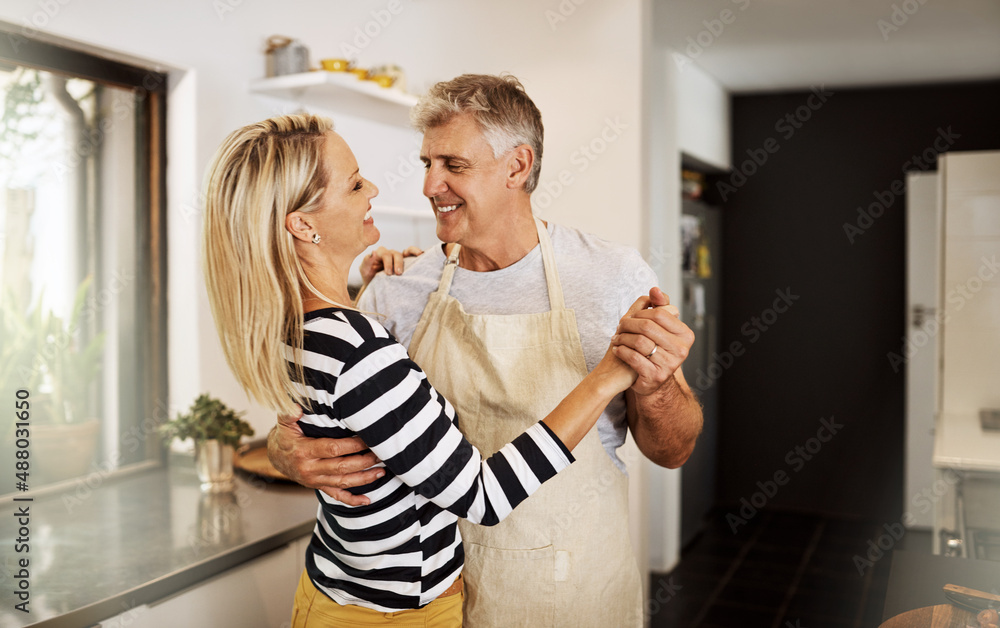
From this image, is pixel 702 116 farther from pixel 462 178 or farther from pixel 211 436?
pixel 462 178

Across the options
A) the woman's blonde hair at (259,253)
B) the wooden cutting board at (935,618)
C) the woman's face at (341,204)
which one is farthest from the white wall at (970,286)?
the woman's blonde hair at (259,253)

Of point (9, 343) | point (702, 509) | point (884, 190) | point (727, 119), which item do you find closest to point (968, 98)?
point (884, 190)

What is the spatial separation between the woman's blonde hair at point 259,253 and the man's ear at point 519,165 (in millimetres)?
374

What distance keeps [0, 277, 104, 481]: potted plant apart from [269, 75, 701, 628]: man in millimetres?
1094

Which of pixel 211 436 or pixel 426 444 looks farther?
pixel 211 436

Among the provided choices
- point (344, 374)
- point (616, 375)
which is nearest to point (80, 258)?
point (344, 374)

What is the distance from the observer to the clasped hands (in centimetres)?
109

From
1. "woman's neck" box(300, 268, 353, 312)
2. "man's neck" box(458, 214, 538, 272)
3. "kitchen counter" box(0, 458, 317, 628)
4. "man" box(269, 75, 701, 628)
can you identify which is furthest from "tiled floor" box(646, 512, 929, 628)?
"woman's neck" box(300, 268, 353, 312)

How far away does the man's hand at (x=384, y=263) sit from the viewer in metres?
1.51

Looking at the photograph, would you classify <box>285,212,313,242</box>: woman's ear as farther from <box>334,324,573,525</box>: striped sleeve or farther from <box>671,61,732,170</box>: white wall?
<box>671,61,732,170</box>: white wall

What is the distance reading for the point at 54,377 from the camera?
2.10m

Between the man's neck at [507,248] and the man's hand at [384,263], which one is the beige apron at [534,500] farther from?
the man's hand at [384,263]

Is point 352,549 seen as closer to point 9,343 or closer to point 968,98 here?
point 9,343

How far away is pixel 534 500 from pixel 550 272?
1.30 ft
